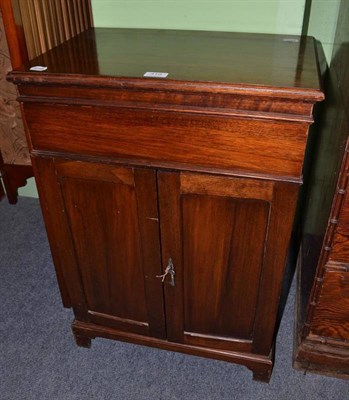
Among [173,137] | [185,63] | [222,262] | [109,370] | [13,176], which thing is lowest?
[109,370]

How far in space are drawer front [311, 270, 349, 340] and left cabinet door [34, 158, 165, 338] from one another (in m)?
0.44

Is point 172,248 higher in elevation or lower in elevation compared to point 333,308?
higher

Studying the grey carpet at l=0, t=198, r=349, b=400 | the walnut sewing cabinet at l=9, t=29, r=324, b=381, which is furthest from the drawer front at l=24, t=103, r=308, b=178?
the grey carpet at l=0, t=198, r=349, b=400

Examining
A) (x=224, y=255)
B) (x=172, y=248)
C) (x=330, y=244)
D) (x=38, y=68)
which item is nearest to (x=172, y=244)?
(x=172, y=248)

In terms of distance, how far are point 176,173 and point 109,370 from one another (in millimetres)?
750

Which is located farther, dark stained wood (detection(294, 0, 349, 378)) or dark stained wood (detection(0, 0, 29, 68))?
dark stained wood (detection(0, 0, 29, 68))

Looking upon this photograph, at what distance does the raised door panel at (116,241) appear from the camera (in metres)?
1.02

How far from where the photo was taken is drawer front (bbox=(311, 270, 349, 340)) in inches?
43.4

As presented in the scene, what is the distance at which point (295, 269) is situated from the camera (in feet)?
5.58

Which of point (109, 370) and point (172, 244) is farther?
point (109, 370)

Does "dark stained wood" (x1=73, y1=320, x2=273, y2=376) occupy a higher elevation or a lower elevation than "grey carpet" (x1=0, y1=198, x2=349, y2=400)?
higher

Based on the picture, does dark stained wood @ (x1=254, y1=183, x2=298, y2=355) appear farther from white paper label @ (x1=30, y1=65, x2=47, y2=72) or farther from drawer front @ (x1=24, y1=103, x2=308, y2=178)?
white paper label @ (x1=30, y1=65, x2=47, y2=72)

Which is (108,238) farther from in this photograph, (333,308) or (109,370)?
(333,308)

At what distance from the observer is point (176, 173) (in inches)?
37.6
